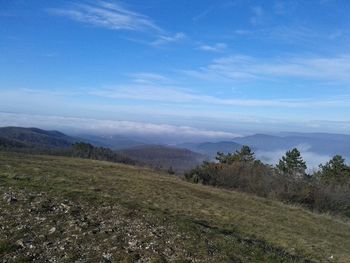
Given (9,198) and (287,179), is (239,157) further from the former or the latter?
(9,198)

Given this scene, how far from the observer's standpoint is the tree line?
60562 mm

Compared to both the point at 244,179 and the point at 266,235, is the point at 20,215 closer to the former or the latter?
the point at 266,235

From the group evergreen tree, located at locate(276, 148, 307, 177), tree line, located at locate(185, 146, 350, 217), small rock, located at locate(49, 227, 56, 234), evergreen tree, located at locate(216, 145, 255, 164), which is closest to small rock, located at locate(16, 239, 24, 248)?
small rock, located at locate(49, 227, 56, 234)

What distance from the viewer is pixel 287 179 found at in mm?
69750

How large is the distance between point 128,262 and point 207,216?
37.7 feet

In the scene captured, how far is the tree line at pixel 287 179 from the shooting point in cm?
6056

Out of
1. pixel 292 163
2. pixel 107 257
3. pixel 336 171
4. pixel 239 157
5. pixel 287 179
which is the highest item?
pixel 107 257

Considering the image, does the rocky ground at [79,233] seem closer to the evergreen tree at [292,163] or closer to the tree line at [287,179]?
the tree line at [287,179]

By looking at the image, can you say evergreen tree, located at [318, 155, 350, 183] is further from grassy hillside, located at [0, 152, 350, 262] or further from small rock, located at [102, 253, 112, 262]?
small rock, located at [102, 253, 112, 262]

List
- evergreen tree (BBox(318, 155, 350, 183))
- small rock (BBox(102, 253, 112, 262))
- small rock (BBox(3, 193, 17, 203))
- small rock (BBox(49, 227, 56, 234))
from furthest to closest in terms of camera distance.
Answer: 1. evergreen tree (BBox(318, 155, 350, 183))
2. small rock (BBox(3, 193, 17, 203))
3. small rock (BBox(49, 227, 56, 234))
4. small rock (BBox(102, 253, 112, 262))

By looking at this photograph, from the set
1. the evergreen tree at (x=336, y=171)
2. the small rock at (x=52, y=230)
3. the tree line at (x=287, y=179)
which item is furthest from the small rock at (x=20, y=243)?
the evergreen tree at (x=336, y=171)

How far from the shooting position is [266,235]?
20.3m

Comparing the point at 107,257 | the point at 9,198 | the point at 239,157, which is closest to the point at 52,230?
the point at 107,257

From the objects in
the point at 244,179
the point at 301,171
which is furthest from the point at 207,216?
the point at 301,171
